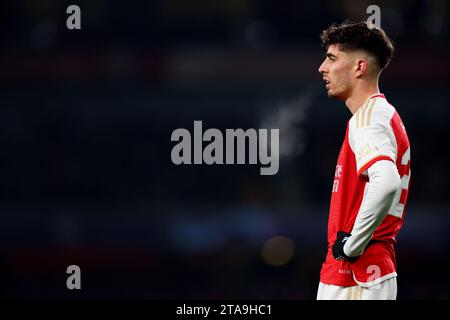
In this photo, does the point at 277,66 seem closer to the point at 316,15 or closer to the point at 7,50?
the point at 316,15

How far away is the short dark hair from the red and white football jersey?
245mm

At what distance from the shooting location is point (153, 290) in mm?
14445

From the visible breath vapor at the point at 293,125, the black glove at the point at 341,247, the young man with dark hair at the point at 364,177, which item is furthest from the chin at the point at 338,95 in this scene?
the visible breath vapor at the point at 293,125

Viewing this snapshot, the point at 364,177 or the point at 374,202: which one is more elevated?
the point at 364,177

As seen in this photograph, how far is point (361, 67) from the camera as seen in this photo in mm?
4422

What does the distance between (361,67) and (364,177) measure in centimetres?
60

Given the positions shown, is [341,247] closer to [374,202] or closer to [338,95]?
[374,202]

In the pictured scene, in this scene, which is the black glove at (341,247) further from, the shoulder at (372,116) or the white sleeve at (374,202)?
the shoulder at (372,116)

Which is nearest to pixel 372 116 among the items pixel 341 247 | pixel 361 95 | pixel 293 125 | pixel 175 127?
pixel 361 95

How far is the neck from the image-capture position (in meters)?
4.41

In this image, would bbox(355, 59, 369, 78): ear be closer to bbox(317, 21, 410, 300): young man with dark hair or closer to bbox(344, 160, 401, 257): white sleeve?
bbox(317, 21, 410, 300): young man with dark hair

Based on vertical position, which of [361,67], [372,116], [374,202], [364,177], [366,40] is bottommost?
[374,202]

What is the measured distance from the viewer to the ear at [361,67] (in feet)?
14.5
